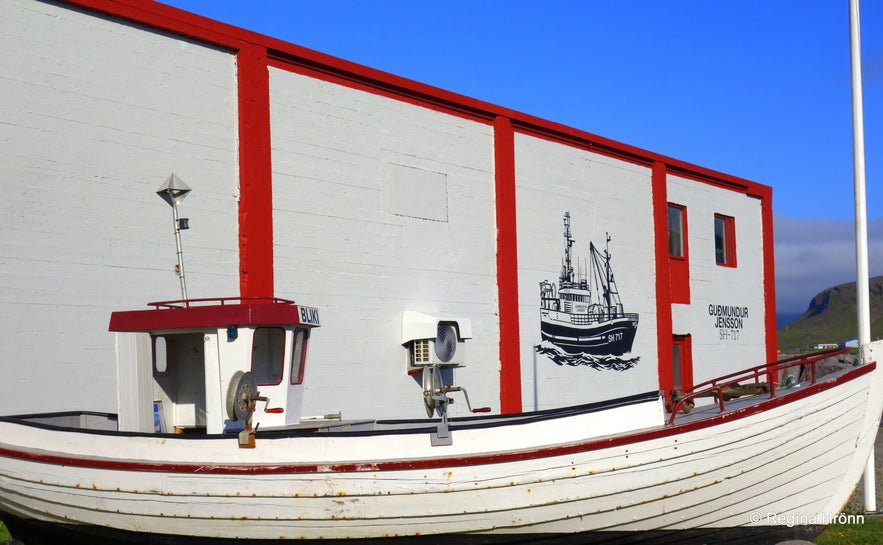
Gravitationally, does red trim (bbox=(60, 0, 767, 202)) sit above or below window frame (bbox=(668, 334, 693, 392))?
above

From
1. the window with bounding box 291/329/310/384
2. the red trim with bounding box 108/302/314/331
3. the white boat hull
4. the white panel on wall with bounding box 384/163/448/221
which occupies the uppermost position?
the white panel on wall with bounding box 384/163/448/221

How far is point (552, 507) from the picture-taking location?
924cm

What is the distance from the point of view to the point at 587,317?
68.8ft

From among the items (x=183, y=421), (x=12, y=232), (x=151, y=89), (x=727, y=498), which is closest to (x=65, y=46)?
(x=151, y=89)

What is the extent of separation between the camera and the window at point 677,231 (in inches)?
952

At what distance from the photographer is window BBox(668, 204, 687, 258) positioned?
2419 cm

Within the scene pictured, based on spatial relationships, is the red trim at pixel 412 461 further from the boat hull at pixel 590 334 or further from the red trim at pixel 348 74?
the boat hull at pixel 590 334

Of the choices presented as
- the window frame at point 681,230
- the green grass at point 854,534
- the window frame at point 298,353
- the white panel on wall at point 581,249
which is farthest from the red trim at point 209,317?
the window frame at point 681,230

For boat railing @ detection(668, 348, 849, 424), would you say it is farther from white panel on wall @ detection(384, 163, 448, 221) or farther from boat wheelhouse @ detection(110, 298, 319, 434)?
white panel on wall @ detection(384, 163, 448, 221)

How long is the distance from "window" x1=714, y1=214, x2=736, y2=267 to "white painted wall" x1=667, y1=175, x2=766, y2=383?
175 mm

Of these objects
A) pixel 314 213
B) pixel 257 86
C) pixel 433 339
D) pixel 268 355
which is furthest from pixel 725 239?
pixel 268 355

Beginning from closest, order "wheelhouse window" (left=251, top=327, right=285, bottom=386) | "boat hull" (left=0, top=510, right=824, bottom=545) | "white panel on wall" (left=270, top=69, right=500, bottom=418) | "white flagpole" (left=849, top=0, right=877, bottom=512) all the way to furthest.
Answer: "boat hull" (left=0, top=510, right=824, bottom=545) < "wheelhouse window" (left=251, top=327, right=285, bottom=386) < "white flagpole" (left=849, top=0, right=877, bottom=512) < "white panel on wall" (left=270, top=69, right=500, bottom=418)

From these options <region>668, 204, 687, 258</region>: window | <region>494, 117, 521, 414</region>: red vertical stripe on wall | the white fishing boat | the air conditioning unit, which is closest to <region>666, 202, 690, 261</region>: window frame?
<region>668, 204, 687, 258</region>: window

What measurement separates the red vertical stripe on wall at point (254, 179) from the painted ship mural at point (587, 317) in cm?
687
